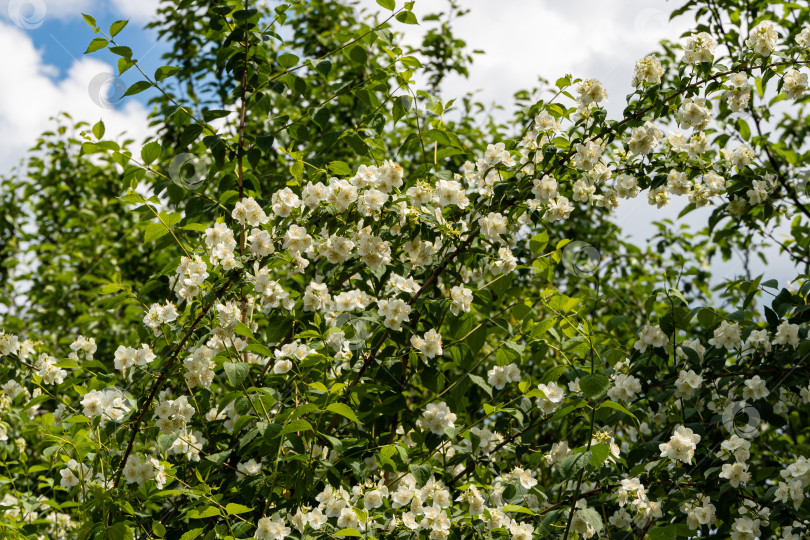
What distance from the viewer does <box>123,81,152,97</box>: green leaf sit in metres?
2.15

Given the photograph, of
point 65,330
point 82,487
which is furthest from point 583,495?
point 65,330

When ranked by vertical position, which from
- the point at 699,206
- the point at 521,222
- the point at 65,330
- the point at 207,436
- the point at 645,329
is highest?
the point at 65,330

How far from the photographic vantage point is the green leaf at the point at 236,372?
70.4 inches

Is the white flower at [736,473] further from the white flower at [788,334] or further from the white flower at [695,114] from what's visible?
the white flower at [695,114]

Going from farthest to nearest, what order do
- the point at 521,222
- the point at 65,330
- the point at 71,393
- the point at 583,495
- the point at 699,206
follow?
the point at 65,330 → the point at 71,393 → the point at 699,206 → the point at 521,222 → the point at 583,495

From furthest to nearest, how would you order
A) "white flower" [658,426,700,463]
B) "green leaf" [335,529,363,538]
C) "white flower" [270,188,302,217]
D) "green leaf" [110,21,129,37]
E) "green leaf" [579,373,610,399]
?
"green leaf" [110,21,129,37]
"white flower" [270,188,302,217]
"white flower" [658,426,700,463]
"green leaf" [579,373,610,399]
"green leaf" [335,529,363,538]

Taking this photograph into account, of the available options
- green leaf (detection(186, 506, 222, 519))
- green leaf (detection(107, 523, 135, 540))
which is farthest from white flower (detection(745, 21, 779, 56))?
green leaf (detection(107, 523, 135, 540))

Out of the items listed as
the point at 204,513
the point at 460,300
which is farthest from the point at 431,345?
the point at 204,513

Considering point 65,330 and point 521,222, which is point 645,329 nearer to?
point 521,222

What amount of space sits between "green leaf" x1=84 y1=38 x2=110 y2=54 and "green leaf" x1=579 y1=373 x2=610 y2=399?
1.55m

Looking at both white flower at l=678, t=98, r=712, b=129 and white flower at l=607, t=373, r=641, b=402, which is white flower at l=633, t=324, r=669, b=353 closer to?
white flower at l=607, t=373, r=641, b=402

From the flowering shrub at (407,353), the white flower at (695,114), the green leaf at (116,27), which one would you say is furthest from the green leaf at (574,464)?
the green leaf at (116,27)

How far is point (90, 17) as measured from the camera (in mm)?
2104

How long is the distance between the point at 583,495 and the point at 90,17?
186cm
